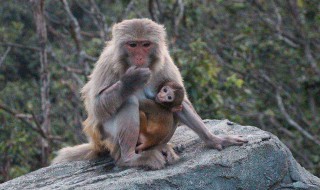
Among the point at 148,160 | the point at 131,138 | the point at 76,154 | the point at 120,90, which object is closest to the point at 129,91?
the point at 120,90

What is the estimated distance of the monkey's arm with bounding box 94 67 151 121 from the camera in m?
6.16

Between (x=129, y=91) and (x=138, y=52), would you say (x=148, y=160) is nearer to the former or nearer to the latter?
(x=129, y=91)

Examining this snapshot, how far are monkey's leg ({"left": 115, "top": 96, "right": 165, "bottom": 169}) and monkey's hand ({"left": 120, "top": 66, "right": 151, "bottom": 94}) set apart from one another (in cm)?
15

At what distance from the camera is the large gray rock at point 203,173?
584 centimetres

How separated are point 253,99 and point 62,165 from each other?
22.0ft

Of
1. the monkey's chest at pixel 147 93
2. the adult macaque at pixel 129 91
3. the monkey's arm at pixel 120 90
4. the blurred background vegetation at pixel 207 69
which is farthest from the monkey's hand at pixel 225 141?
the blurred background vegetation at pixel 207 69

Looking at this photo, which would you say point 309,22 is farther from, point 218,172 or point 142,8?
point 218,172

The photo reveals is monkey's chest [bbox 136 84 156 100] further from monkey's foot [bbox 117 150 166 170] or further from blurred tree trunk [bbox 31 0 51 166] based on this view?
blurred tree trunk [bbox 31 0 51 166]

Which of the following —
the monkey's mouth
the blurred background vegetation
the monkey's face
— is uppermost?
the monkey's face

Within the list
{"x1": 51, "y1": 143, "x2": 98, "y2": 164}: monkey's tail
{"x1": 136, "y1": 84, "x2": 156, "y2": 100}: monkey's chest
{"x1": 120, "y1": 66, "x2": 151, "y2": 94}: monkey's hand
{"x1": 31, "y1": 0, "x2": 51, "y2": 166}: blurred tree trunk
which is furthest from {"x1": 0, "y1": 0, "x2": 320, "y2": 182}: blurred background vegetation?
{"x1": 120, "y1": 66, "x2": 151, "y2": 94}: monkey's hand

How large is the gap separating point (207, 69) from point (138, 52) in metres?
3.91

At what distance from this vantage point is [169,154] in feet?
20.9

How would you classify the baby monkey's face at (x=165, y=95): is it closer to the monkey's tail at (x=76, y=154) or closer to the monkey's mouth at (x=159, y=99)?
the monkey's mouth at (x=159, y=99)

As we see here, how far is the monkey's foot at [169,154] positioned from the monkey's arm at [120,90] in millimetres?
598
